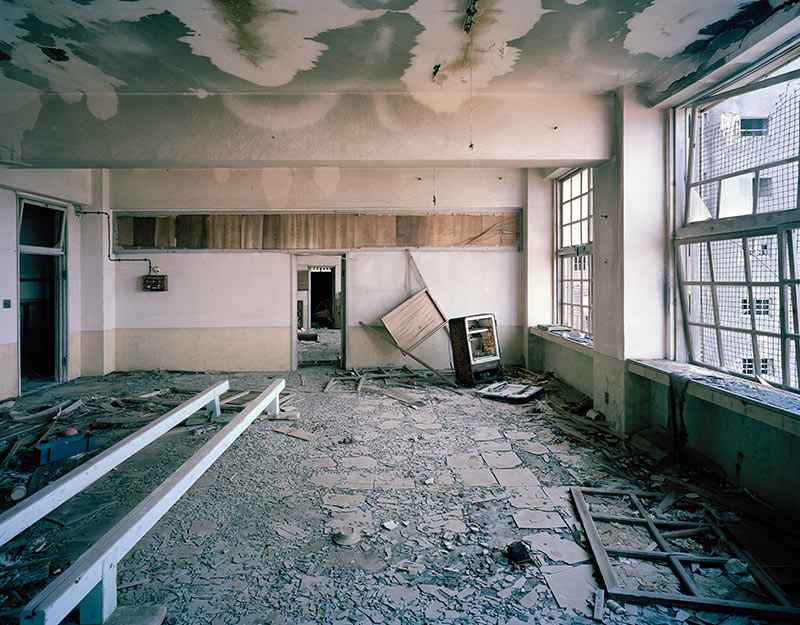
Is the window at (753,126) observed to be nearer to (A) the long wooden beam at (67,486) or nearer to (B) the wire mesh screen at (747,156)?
(B) the wire mesh screen at (747,156)

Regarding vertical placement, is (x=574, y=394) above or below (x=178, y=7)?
below

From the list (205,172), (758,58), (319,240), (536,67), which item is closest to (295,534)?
(536,67)

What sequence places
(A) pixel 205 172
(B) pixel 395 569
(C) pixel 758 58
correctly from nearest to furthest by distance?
(B) pixel 395 569 < (C) pixel 758 58 < (A) pixel 205 172

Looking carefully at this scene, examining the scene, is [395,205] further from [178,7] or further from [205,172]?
[178,7]

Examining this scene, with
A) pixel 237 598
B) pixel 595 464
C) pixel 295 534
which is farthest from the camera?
pixel 595 464

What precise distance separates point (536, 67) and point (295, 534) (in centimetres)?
404

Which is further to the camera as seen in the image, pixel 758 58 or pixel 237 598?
pixel 758 58

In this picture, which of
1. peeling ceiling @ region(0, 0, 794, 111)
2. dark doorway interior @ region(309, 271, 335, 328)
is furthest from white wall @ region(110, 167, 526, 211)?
dark doorway interior @ region(309, 271, 335, 328)

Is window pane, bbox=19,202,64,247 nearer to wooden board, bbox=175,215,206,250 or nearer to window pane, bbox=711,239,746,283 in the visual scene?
wooden board, bbox=175,215,206,250

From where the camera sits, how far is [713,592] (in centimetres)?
214

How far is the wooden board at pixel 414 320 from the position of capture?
22.9 feet

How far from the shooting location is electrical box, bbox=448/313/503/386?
6.25 meters

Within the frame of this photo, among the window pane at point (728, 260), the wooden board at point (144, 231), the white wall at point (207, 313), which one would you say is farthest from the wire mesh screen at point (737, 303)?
the wooden board at point (144, 231)

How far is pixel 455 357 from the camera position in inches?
255
